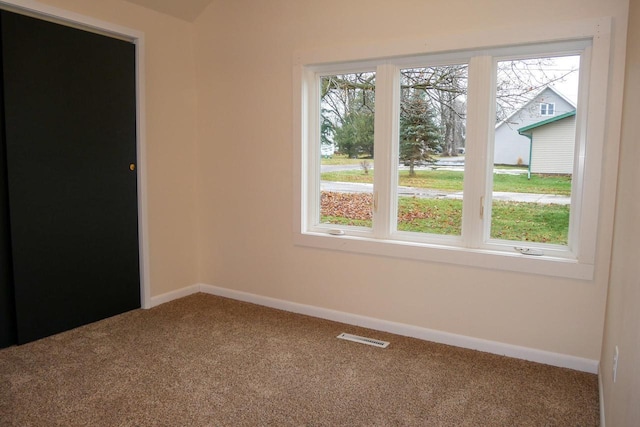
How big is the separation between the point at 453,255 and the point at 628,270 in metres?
1.38

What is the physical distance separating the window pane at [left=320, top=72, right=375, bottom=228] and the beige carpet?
0.91 m

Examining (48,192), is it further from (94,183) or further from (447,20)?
(447,20)

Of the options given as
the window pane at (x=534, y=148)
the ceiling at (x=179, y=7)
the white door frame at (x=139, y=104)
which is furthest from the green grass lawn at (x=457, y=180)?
the ceiling at (x=179, y=7)

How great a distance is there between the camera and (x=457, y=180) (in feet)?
10.4

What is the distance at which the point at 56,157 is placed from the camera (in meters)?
3.15

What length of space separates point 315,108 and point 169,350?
2057 millimetres

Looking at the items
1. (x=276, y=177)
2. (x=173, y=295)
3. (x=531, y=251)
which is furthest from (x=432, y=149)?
(x=173, y=295)

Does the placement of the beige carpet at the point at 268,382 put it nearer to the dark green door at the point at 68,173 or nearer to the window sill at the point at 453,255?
the dark green door at the point at 68,173

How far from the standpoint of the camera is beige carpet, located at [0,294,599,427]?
7.40 ft

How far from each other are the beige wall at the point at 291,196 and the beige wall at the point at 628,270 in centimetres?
34

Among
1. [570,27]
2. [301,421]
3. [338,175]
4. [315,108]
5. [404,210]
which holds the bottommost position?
[301,421]

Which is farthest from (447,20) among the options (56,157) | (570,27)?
(56,157)

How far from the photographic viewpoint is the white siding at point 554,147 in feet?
9.19

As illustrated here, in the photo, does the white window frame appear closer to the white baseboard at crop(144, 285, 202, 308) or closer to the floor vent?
the floor vent
